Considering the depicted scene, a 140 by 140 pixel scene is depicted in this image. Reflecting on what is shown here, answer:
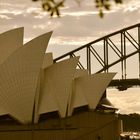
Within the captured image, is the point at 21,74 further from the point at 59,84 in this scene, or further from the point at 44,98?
the point at 59,84

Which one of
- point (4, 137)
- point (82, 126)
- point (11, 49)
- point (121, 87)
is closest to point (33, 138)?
→ point (4, 137)

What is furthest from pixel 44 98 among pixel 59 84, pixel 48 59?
pixel 48 59

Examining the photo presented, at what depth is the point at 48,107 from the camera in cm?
4425

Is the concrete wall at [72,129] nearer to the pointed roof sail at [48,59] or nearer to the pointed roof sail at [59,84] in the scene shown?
the pointed roof sail at [59,84]

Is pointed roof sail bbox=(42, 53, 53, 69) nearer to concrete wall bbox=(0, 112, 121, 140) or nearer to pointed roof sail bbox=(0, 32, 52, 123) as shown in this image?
concrete wall bbox=(0, 112, 121, 140)

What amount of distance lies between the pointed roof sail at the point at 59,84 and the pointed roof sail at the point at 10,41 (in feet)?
12.6

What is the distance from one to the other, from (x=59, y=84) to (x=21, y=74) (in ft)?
14.9

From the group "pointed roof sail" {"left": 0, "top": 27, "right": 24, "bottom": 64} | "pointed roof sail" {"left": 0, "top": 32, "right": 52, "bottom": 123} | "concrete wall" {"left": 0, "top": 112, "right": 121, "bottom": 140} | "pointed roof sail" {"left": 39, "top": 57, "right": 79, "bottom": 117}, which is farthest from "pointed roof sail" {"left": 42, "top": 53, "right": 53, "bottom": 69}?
"pointed roof sail" {"left": 0, "top": 32, "right": 52, "bottom": 123}

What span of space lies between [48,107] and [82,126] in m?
4.41

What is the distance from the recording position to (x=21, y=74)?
42.8 meters

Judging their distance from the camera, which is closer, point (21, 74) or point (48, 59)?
point (21, 74)

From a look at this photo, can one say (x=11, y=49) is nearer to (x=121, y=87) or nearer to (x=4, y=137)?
(x=4, y=137)

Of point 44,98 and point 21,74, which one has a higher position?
point 21,74

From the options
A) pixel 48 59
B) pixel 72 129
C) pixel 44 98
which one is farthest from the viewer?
pixel 48 59
